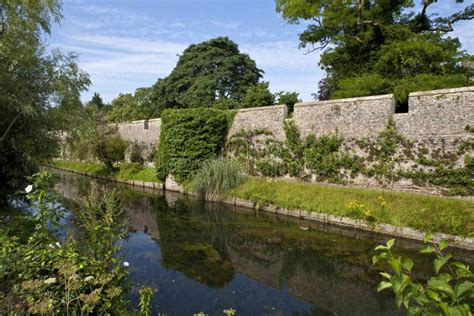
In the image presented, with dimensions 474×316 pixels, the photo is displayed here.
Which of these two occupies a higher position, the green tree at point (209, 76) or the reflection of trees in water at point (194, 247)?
the green tree at point (209, 76)

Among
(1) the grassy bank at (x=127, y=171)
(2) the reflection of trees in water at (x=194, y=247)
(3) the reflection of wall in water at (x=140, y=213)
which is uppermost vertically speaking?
(1) the grassy bank at (x=127, y=171)

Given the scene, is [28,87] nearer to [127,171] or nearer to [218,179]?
[218,179]

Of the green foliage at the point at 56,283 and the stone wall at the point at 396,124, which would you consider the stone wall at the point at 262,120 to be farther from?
the green foliage at the point at 56,283

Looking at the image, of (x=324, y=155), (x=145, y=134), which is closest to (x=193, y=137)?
(x=324, y=155)

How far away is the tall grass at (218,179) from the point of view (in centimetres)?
1295

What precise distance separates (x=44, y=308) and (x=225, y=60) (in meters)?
27.5

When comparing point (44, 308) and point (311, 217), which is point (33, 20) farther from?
point (311, 217)

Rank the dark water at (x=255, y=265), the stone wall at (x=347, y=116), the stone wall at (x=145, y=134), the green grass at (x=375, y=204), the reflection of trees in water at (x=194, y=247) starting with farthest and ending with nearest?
1. the stone wall at (x=145, y=134)
2. the stone wall at (x=347, y=116)
3. the green grass at (x=375, y=204)
4. the reflection of trees in water at (x=194, y=247)
5. the dark water at (x=255, y=265)

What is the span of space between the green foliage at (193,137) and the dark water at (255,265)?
15.0ft

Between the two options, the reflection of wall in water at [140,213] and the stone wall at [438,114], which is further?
the reflection of wall in water at [140,213]

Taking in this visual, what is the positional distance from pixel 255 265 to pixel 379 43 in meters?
12.5

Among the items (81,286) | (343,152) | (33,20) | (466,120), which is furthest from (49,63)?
(466,120)

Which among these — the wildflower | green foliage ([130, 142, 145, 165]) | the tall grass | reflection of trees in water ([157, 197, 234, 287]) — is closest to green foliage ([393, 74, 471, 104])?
the tall grass

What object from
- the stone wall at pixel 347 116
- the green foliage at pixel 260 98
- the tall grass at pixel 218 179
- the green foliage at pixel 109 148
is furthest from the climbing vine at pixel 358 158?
the green foliage at pixel 109 148
